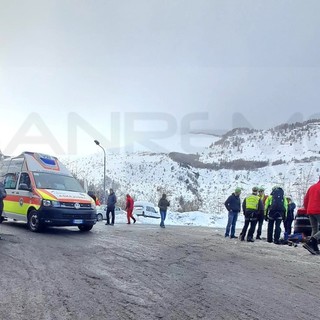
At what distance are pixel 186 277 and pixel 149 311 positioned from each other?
1.83 metres

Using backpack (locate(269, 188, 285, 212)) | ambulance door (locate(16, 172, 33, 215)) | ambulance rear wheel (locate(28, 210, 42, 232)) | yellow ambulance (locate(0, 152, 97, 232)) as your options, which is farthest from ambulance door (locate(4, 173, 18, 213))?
backpack (locate(269, 188, 285, 212))

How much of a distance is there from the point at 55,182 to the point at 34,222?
1.62 meters

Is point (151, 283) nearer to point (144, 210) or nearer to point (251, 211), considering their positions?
point (251, 211)

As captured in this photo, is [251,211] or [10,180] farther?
[10,180]

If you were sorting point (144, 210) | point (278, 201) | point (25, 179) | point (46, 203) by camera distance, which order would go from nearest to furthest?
point (46, 203)
point (278, 201)
point (25, 179)
point (144, 210)

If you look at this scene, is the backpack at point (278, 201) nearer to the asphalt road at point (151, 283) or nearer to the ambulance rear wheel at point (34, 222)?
the asphalt road at point (151, 283)

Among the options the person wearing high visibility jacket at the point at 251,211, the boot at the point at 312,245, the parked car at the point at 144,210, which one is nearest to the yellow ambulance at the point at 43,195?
the person wearing high visibility jacket at the point at 251,211

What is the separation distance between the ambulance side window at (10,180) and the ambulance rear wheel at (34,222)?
169 cm

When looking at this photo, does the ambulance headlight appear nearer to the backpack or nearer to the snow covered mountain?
the backpack

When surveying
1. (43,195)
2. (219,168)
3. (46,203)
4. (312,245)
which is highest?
(219,168)

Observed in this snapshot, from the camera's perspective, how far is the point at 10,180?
12984 mm

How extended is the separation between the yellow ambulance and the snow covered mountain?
25.4m

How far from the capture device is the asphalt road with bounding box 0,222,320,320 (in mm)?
4074

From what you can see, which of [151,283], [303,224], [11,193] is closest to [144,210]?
[11,193]
